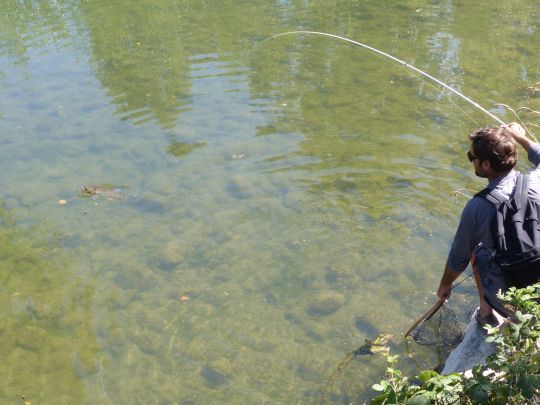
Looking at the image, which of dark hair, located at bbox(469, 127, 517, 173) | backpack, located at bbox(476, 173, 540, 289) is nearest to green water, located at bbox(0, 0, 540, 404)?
backpack, located at bbox(476, 173, 540, 289)

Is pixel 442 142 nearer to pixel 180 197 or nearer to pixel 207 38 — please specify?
pixel 180 197

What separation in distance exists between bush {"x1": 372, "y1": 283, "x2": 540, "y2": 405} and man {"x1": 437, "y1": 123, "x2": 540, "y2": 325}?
1.65ft

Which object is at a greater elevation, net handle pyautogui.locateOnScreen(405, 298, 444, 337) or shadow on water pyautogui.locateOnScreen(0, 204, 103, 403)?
net handle pyautogui.locateOnScreen(405, 298, 444, 337)

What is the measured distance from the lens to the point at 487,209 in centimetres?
390

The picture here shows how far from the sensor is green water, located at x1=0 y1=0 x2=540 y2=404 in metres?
5.89

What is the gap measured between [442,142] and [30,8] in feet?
43.4

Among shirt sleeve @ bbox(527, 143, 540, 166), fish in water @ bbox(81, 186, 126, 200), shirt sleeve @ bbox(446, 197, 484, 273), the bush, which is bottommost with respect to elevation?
fish in water @ bbox(81, 186, 126, 200)

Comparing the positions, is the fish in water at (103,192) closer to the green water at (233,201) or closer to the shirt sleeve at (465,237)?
the green water at (233,201)

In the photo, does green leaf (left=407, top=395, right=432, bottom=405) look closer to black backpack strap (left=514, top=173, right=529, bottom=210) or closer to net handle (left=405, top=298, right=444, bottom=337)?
black backpack strap (left=514, top=173, right=529, bottom=210)

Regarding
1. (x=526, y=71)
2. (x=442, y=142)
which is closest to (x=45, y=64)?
(x=442, y=142)

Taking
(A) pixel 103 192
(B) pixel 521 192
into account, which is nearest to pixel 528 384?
(B) pixel 521 192

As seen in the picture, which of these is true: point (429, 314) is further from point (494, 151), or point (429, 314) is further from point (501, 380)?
point (494, 151)

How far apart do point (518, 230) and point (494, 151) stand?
0.54 m

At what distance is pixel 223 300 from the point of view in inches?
260
